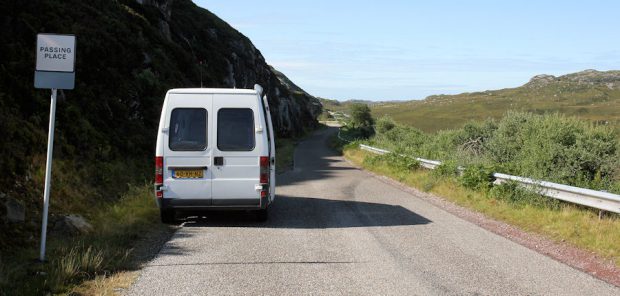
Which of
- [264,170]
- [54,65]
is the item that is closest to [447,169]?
[264,170]

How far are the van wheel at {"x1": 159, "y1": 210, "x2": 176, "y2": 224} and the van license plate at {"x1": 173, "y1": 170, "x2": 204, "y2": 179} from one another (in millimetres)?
745

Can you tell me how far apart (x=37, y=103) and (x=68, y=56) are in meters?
5.80

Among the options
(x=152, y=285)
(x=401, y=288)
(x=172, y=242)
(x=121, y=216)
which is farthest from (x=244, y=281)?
(x=121, y=216)

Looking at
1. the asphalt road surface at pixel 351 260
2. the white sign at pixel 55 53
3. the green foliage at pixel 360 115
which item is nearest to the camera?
the asphalt road surface at pixel 351 260

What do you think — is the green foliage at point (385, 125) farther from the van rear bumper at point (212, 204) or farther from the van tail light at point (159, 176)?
the van tail light at point (159, 176)

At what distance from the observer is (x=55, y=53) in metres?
6.14

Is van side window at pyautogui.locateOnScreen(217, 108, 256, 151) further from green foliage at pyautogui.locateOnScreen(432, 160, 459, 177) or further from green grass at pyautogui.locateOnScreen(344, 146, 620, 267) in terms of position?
green foliage at pyautogui.locateOnScreen(432, 160, 459, 177)

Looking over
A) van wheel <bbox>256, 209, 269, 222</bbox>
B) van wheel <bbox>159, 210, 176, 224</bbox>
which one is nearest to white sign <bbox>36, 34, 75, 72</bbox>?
van wheel <bbox>159, 210, 176, 224</bbox>

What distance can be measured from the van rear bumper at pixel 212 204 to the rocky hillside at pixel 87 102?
1696 millimetres

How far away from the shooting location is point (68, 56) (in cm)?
618

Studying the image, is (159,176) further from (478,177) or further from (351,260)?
(478,177)

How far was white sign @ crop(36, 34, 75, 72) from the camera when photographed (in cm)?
606

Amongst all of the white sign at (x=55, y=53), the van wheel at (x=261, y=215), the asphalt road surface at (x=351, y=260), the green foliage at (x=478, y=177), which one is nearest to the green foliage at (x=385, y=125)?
the green foliage at (x=478, y=177)

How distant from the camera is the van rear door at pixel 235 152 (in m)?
8.95
